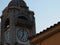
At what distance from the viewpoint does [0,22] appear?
87.4 feet

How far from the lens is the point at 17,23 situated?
24672mm

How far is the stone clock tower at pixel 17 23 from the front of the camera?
2494 centimetres

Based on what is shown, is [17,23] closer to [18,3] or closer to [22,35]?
[22,35]

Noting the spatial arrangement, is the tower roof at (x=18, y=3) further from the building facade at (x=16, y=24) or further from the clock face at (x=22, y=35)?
the clock face at (x=22, y=35)

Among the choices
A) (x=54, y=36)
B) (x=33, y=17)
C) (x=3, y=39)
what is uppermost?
(x=54, y=36)

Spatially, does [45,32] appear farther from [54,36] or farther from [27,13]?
[27,13]

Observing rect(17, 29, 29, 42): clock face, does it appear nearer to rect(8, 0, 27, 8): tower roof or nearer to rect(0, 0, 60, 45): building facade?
rect(0, 0, 60, 45): building facade

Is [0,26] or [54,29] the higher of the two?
[54,29]

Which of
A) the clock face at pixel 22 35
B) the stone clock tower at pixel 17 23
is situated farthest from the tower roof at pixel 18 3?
the clock face at pixel 22 35

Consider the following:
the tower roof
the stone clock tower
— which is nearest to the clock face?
the stone clock tower

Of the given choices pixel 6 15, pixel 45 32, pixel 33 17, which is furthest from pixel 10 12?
pixel 45 32

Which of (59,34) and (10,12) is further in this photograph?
(10,12)

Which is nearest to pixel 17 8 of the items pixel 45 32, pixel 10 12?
pixel 10 12

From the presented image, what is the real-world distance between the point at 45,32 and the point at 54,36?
0.31m
